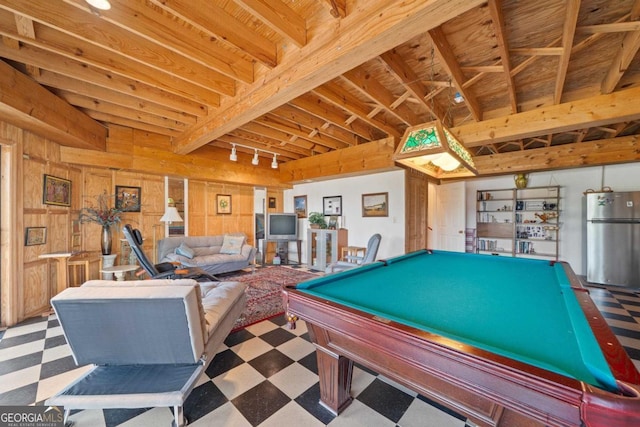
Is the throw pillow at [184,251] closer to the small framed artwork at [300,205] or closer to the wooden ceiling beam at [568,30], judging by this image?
the small framed artwork at [300,205]

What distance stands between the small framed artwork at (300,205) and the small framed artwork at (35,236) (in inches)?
184

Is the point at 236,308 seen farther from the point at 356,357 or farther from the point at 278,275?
the point at 278,275

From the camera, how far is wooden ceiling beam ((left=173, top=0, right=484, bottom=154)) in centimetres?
137

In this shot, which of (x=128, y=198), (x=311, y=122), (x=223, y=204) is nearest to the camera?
(x=311, y=122)

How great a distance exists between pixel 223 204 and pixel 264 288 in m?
2.77

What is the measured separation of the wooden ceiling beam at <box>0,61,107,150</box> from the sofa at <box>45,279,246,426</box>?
7.78 feet

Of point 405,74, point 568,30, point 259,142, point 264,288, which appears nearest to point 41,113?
point 259,142

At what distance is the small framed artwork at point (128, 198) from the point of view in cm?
435

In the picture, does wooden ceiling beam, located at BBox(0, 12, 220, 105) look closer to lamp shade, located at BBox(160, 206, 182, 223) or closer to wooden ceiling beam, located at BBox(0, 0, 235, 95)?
wooden ceiling beam, located at BBox(0, 0, 235, 95)

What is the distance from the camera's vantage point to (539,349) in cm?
90

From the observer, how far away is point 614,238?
4.11 meters

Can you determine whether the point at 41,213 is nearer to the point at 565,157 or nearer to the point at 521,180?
the point at 565,157

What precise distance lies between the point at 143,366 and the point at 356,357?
139cm

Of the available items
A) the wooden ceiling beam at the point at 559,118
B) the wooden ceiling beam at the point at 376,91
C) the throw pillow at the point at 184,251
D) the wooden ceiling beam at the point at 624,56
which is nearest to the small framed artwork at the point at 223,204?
the throw pillow at the point at 184,251
